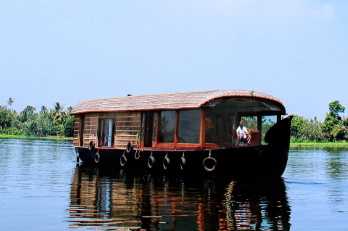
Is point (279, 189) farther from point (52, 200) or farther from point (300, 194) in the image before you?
point (52, 200)

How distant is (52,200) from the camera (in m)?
9.57

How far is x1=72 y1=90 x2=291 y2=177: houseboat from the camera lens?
13367mm

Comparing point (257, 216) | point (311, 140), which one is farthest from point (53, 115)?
point (257, 216)

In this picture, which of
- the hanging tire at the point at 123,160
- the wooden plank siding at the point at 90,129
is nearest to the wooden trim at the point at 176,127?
the hanging tire at the point at 123,160

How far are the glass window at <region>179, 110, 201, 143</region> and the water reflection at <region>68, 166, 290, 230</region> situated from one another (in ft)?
3.99

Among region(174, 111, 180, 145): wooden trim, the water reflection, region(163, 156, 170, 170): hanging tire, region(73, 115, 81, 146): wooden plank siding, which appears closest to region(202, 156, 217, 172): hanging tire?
the water reflection

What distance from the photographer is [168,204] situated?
9.14 meters

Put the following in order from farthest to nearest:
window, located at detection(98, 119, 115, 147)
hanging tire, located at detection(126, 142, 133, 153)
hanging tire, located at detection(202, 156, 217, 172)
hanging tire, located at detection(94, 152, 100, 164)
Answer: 1. hanging tire, located at detection(94, 152, 100, 164)
2. window, located at detection(98, 119, 115, 147)
3. hanging tire, located at detection(126, 142, 133, 153)
4. hanging tire, located at detection(202, 156, 217, 172)

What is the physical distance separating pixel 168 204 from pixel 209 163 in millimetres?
4783

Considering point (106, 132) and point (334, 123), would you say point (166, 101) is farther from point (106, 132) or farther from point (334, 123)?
point (334, 123)

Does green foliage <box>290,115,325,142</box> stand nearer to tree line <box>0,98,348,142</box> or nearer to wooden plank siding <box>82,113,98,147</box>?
tree line <box>0,98,348,142</box>

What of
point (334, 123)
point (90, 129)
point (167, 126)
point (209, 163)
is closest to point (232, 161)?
point (209, 163)

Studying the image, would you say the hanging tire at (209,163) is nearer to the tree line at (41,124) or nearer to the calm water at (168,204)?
the calm water at (168,204)

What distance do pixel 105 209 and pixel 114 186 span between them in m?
3.94
